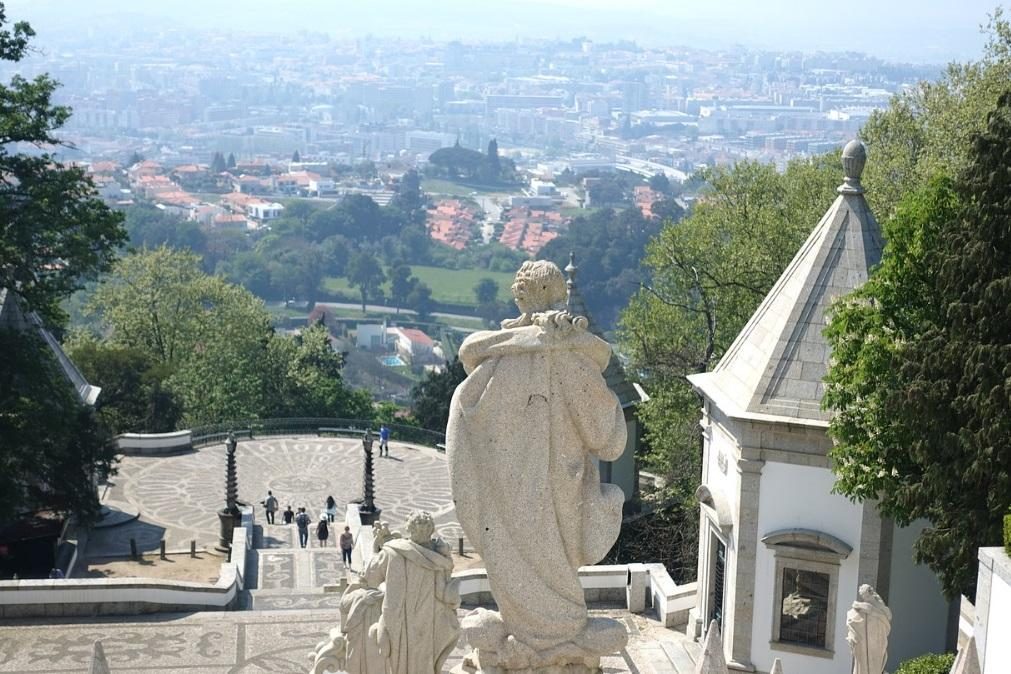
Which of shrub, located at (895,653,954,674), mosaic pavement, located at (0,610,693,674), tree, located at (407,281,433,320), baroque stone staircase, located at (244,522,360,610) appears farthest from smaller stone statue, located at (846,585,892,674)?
tree, located at (407,281,433,320)

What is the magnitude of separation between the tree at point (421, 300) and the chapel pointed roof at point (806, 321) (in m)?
169

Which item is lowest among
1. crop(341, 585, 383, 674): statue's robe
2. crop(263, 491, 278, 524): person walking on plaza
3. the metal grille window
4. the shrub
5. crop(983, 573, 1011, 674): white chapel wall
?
crop(263, 491, 278, 524): person walking on plaza

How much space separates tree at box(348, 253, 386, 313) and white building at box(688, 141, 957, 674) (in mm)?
175009

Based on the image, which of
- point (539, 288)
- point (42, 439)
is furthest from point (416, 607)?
point (42, 439)

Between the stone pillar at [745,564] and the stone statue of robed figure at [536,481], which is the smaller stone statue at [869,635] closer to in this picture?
the stone statue of robed figure at [536,481]

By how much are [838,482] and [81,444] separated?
1647 cm

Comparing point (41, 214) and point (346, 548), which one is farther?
point (346, 548)

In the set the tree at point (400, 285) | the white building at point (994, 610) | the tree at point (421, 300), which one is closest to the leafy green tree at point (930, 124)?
the white building at point (994, 610)

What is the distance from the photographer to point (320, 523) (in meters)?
32.8

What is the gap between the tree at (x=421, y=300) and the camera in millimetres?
191000

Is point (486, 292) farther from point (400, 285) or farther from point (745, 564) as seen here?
point (745, 564)

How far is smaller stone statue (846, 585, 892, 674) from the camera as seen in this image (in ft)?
37.7

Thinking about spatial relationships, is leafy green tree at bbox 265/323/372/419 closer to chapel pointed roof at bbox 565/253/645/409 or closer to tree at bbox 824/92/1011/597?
chapel pointed roof at bbox 565/253/645/409

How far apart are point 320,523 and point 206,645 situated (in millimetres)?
11924
